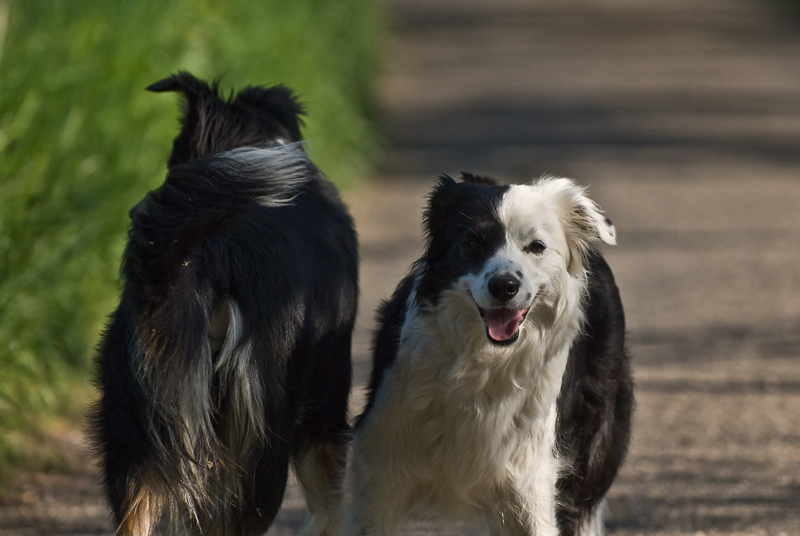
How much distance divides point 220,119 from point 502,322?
1418 mm

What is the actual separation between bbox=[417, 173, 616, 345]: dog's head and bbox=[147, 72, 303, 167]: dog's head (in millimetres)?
896

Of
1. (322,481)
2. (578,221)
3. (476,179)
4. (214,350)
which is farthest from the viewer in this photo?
(322,481)

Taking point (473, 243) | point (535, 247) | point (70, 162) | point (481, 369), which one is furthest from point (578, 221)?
point (70, 162)

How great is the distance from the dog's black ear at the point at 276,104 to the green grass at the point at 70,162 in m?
0.52

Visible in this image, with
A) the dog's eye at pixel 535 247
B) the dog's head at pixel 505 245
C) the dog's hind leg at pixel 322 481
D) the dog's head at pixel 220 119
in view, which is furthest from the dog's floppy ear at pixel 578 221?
the dog's head at pixel 220 119

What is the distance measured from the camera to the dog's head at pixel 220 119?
3.71m

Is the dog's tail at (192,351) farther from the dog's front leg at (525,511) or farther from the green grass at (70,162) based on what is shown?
the green grass at (70,162)

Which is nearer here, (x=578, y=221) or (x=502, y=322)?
(x=502, y=322)

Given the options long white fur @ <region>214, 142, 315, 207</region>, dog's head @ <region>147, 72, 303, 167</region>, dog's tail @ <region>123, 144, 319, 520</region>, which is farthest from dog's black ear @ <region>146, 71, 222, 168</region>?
dog's tail @ <region>123, 144, 319, 520</region>

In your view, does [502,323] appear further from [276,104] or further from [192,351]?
[276,104]

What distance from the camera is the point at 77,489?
456 cm

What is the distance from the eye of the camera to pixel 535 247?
3.11m

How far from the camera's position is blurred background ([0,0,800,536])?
4629 mm

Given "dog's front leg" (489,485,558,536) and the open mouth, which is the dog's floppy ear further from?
"dog's front leg" (489,485,558,536)
